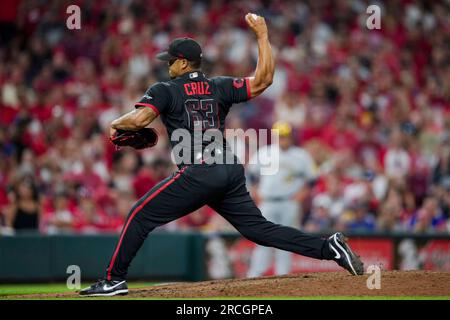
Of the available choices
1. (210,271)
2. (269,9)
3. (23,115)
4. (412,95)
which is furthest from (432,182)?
(23,115)

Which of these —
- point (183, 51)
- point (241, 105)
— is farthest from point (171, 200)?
point (241, 105)

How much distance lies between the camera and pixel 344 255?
7328mm

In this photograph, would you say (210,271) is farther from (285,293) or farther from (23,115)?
(285,293)

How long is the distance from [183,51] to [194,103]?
44cm

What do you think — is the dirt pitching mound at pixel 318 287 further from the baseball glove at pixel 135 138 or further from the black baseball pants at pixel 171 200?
the baseball glove at pixel 135 138

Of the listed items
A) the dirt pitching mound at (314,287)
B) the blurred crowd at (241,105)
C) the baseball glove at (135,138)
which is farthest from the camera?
the blurred crowd at (241,105)

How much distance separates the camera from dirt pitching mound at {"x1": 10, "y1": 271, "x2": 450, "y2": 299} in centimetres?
690

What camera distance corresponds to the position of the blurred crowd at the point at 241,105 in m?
13.1

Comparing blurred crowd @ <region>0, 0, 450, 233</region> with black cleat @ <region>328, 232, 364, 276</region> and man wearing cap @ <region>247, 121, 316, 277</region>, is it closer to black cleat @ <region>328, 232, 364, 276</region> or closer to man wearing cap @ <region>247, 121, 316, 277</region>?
man wearing cap @ <region>247, 121, 316, 277</region>

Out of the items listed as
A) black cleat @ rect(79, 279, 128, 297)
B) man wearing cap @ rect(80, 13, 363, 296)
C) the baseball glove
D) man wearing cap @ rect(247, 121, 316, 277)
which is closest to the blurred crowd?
man wearing cap @ rect(247, 121, 316, 277)

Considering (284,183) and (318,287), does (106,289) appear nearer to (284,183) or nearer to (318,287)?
(318,287)

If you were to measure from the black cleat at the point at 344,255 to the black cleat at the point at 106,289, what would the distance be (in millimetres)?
1745

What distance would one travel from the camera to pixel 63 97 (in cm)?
1472

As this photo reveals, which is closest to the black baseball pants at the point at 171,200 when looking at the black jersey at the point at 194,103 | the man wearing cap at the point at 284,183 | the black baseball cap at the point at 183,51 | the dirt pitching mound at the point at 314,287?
the black jersey at the point at 194,103
